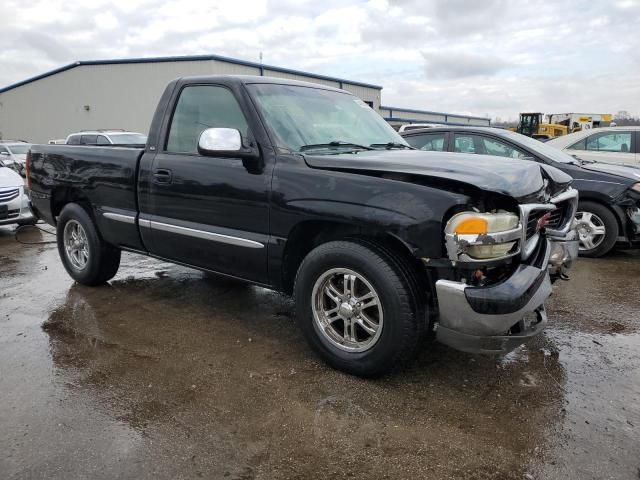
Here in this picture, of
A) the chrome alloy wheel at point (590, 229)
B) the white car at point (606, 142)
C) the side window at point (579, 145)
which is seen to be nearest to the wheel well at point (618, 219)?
the chrome alloy wheel at point (590, 229)

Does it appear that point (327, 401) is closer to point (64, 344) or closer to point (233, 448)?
point (233, 448)

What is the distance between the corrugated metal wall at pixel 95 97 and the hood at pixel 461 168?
23762 millimetres

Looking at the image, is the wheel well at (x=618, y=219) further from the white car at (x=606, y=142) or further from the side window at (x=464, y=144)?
the white car at (x=606, y=142)

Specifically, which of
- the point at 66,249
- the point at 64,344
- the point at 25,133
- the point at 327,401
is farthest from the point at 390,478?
the point at 25,133

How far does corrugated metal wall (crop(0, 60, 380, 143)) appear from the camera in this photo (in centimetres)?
2759

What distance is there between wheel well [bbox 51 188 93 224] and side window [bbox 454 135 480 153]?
4721 mm

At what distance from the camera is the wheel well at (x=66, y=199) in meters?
5.04

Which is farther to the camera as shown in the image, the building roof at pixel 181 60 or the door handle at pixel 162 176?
the building roof at pixel 181 60

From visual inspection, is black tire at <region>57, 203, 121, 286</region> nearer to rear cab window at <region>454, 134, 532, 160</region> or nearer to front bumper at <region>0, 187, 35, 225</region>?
front bumper at <region>0, 187, 35, 225</region>

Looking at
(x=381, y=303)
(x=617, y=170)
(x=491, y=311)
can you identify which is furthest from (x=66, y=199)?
(x=617, y=170)

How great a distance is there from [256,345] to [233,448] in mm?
1280

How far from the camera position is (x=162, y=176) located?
4.10 metres

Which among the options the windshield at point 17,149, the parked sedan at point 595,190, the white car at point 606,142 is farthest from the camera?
the windshield at point 17,149

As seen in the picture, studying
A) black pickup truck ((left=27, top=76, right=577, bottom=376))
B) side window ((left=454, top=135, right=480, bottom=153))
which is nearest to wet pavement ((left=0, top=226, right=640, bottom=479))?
black pickup truck ((left=27, top=76, right=577, bottom=376))
